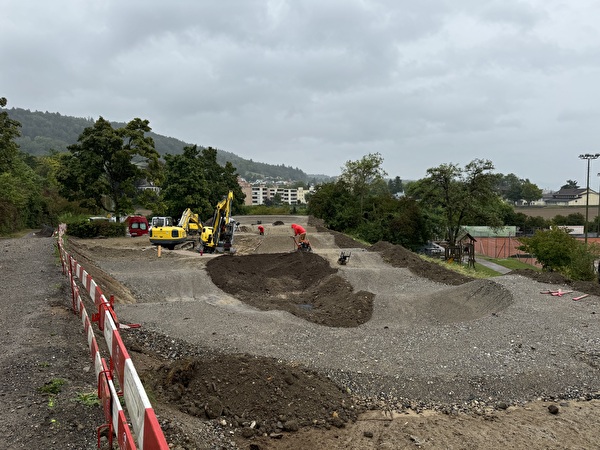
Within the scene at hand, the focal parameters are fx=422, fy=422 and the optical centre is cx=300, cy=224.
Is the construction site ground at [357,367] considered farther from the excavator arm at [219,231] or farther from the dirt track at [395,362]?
the excavator arm at [219,231]

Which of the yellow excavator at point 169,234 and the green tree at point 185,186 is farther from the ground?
the green tree at point 185,186

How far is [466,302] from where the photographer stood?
13562mm

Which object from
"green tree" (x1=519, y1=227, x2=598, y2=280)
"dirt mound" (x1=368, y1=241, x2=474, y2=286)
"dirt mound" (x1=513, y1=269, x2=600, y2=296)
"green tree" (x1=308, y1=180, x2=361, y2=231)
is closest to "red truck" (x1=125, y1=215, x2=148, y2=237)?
"dirt mound" (x1=368, y1=241, x2=474, y2=286)

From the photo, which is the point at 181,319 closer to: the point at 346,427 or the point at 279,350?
the point at 279,350

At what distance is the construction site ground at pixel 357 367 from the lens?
5.88 meters

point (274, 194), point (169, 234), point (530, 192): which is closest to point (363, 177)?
point (169, 234)

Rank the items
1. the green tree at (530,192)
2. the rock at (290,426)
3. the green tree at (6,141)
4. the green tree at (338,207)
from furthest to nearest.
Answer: the green tree at (530,192) → the green tree at (338,207) → the green tree at (6,141) → the rock at (290,426)

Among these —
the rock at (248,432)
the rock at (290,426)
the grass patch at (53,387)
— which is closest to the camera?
the grass patch at (53,387)

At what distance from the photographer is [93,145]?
30125 mm

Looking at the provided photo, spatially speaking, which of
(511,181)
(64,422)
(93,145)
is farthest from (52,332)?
(511,181)

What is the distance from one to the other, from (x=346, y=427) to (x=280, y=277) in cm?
1408

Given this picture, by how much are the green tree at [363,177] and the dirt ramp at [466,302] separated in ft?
111

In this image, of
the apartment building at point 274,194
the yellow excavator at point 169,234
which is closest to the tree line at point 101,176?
the yellow excavator at point 169,234

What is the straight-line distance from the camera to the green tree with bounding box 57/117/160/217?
98.2 feet
